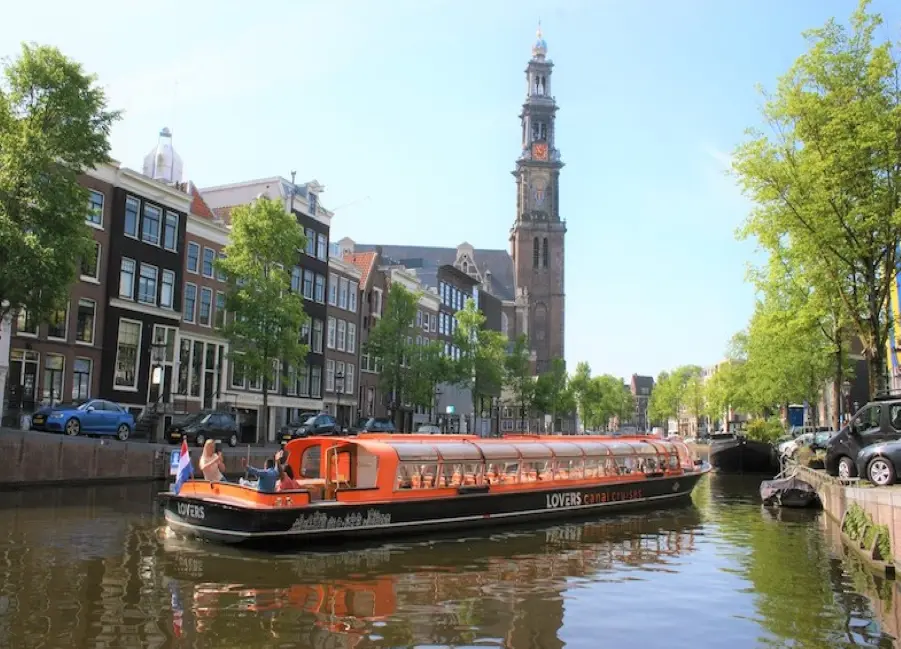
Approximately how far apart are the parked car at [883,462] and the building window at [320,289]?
41.8 metres

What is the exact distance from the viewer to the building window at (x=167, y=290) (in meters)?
42.9

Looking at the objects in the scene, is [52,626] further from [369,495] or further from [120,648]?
[369,495]

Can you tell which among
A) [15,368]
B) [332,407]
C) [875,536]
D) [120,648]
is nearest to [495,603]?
[120,648]

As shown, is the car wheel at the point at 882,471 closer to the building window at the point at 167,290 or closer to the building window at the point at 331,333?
the building window at the point at 167,290

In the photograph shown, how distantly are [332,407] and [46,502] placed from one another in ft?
121

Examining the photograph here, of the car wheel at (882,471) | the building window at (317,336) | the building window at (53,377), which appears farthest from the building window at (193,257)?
the car wheel at (882,471)

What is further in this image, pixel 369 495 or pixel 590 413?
pixel 590 413

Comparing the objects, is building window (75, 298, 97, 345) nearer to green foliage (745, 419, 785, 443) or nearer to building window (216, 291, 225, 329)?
building window (216, 291, 225, 329)

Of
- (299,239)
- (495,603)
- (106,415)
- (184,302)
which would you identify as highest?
(299,239)

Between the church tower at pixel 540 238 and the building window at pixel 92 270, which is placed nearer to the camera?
the building window at pixel 92 270

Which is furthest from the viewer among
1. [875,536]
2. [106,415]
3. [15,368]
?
[15,368]

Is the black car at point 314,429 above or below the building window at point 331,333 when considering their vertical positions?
below

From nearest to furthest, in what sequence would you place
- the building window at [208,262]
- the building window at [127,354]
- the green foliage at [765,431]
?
the building window at [127,354]
the building window at [208,262]
the green foliage at [765,431]

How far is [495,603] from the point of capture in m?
13.0
